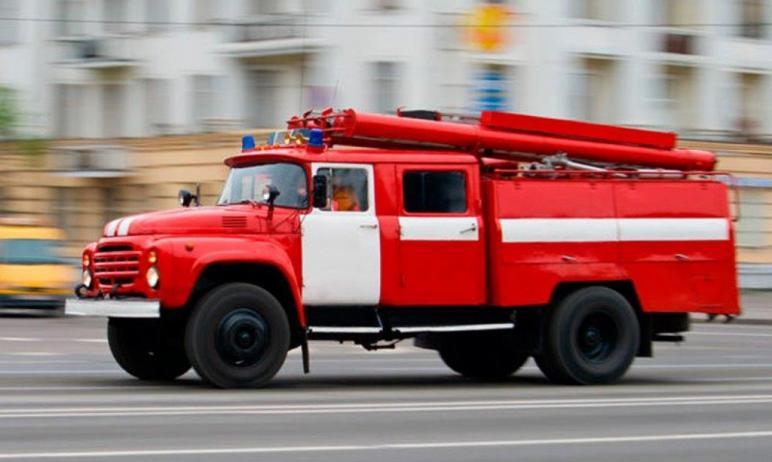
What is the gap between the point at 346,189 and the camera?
53.2 ft

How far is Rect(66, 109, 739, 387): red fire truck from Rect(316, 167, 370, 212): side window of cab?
0.02m

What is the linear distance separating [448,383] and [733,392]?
2.94m

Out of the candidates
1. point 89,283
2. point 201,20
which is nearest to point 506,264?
point 89,283

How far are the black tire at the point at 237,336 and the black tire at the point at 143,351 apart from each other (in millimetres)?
1315

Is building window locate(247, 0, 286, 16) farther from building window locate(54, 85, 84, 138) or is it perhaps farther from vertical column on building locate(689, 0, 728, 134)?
vertical column on building locate(689, 0, 728, 134)

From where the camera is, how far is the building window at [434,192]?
1650 cm

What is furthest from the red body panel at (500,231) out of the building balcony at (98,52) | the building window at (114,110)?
the building window at (114,110)

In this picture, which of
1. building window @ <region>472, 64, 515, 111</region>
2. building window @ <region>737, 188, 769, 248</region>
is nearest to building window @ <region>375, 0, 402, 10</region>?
building window @ <region>472, 64, 515, 111</region>

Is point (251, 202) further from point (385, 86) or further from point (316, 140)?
point (385, 86)

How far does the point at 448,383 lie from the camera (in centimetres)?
1738

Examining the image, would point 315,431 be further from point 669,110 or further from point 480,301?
point 669,110

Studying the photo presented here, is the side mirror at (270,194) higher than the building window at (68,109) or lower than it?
lower

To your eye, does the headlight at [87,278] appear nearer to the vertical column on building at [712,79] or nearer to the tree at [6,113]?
the tree at [6,113]

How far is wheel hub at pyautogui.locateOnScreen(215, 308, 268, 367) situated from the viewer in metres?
15.2
